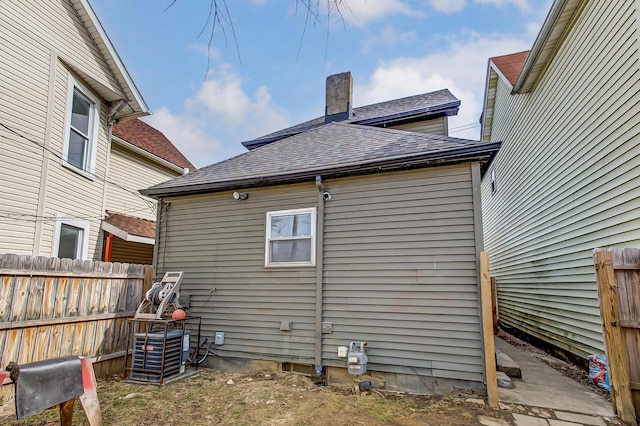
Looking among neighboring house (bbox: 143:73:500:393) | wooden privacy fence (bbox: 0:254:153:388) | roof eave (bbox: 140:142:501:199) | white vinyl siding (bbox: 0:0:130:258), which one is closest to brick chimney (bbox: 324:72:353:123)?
neighboring house (bbox: 143:73:500:393)

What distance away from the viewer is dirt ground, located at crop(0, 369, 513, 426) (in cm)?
381

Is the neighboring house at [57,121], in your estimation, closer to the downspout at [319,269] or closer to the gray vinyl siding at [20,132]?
the gray vinyl siding at [20,132]

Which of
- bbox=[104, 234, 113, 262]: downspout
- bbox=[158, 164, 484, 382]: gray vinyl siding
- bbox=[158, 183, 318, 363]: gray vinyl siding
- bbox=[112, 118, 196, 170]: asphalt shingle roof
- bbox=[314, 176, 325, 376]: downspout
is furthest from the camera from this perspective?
bbox=[112, 118, 196, 170]: asphalt shingle roof

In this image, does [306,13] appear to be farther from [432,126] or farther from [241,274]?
[432,126]

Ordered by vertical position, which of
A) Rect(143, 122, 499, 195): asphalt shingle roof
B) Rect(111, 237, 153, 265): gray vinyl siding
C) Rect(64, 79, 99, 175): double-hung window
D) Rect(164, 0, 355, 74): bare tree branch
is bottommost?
Rect(111, 237, 153, 265): gray vinyl siding

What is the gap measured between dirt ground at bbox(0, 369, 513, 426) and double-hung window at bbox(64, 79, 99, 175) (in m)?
→ 4.84

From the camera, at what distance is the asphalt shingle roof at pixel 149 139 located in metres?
10.3

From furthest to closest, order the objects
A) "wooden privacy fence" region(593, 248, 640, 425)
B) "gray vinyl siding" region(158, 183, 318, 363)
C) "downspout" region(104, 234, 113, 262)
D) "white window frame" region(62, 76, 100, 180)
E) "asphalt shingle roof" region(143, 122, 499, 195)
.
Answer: "downspout" region(104, 234, 113, 262)
"white window frame" region(62, 76, 100, 180)
"gray vinyl siding" region(158, 183, 318, 363)
"asphalt shingle roof" region(143, 122, 499, 195)
"wooden privacy fence" region(593, 248, 640, 425)

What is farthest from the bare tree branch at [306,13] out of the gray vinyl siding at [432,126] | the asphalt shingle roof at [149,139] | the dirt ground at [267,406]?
the asphalt shingle roof at [149,139]

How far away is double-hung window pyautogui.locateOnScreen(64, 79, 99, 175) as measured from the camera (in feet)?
24.1

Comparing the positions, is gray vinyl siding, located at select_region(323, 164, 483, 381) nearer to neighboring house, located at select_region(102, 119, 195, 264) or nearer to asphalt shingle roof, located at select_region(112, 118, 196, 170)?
neighboring house, located at select_region(102, 119, 195, 264)

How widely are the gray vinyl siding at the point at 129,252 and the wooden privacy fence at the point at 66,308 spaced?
4010mm

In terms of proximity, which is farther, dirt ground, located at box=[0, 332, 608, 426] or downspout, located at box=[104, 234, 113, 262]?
downspout, located at box=[104, 234, 113, 262]

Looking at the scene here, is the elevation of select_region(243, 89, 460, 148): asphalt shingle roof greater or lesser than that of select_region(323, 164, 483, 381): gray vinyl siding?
greater
